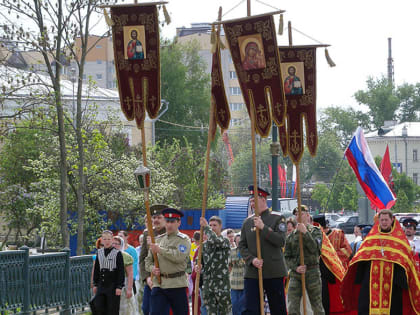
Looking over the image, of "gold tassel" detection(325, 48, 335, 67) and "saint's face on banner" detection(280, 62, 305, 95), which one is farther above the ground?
"gold tassel" detection(325, 48, 335, 67)

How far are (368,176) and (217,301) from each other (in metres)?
5.06

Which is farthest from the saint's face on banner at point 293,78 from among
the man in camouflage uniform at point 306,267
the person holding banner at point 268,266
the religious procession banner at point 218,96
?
the person holding banner at point 268,266

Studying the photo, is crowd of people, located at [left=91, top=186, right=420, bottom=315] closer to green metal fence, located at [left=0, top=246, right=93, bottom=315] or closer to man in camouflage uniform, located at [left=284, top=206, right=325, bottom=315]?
man in camouflage uniform, located at [left=284, top=206, right=325, bottom=315]

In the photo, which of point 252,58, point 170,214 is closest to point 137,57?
point 252,58

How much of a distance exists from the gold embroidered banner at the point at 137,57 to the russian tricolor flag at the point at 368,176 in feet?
18.6

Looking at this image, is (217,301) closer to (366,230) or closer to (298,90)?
(298,90)

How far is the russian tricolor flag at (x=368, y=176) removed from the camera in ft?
51.3

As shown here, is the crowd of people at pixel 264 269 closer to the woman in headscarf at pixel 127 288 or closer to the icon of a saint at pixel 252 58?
the woman in headscarf at pixel 127 288

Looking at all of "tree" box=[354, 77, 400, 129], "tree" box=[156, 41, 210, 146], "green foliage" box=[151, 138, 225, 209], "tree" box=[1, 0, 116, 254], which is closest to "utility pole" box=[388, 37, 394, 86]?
"tree" box=[354, 77, 400, 129]

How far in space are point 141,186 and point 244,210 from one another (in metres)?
27.8

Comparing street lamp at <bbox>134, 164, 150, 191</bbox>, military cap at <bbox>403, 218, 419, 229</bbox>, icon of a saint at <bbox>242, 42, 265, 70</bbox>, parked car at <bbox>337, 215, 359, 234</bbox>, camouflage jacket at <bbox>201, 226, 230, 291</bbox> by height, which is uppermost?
icon of a saint at <bbox>242, 42, 265, 70</bbox>

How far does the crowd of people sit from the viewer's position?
10.9 m

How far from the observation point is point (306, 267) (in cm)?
1263

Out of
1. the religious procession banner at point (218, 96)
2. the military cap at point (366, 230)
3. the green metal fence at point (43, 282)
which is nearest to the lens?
the religious procession banner at point (218, 96)
